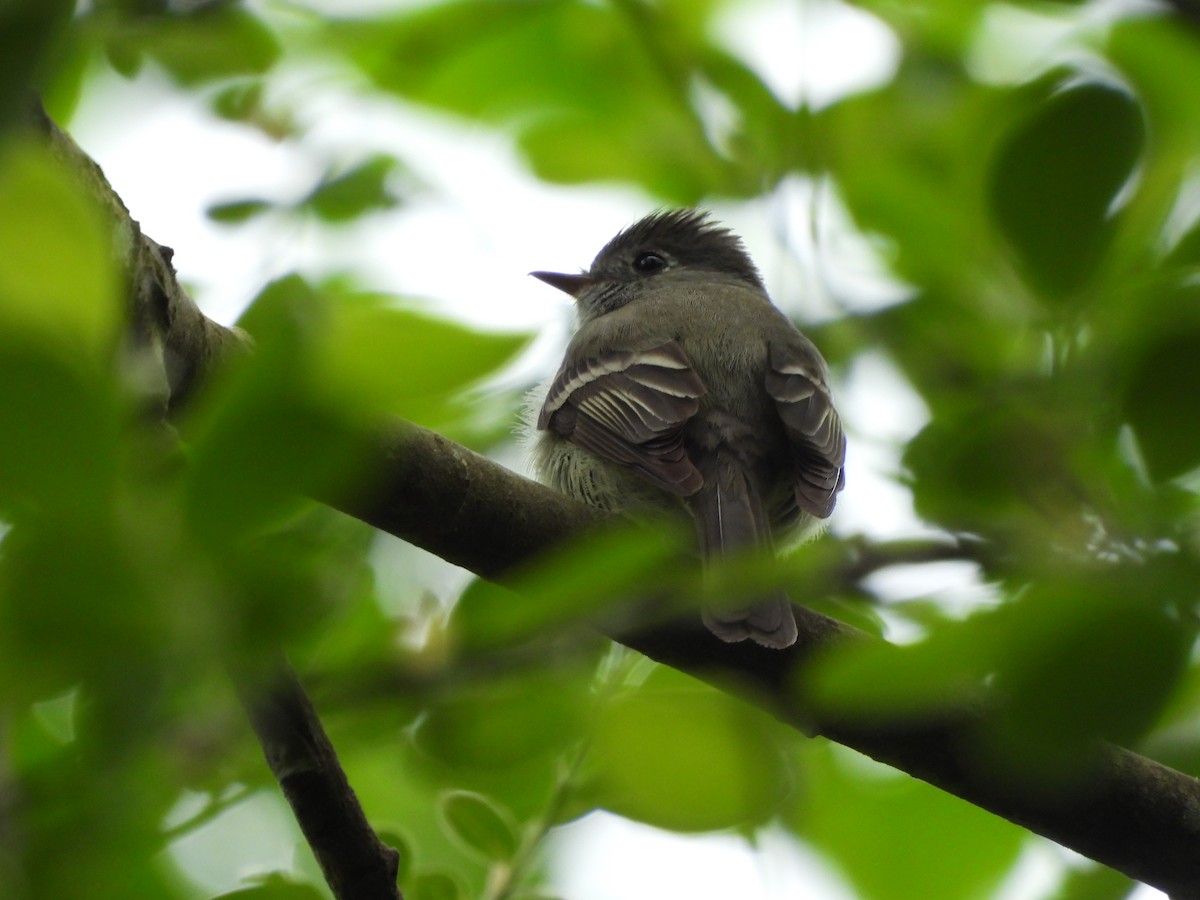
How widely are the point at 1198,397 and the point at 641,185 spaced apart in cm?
158

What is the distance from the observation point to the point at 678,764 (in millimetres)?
1067

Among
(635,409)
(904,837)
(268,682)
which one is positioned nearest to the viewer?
(268,682)

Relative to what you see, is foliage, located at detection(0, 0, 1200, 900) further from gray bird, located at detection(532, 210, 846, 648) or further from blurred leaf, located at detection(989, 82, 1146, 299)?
gray bird, located at detection(532, 210, 846, 648)

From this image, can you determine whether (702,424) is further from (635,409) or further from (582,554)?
(582,554)

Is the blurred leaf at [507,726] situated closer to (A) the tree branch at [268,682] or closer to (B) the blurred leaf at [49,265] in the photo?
(A) the tree branch at [268,682]

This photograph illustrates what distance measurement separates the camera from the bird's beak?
18.9 feet

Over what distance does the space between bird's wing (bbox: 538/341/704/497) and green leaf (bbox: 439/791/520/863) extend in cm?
205

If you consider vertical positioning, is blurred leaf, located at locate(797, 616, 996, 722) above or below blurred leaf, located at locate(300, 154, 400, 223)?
above

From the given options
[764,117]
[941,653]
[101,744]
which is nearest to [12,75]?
[101,744]

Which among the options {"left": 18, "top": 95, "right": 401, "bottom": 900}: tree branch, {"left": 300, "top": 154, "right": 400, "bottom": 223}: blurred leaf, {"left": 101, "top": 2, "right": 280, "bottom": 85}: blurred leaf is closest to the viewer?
{"left": 18, "top": 95, "right": 401, "bottom": 900}: tree branch

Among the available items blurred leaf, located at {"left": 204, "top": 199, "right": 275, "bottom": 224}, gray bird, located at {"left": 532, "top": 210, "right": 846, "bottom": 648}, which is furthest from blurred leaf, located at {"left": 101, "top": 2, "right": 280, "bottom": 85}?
gray bird, located at {"left": 532, "top": 210, "right": 846, "bottom": 648}

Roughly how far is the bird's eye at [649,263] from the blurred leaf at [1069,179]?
496 cm

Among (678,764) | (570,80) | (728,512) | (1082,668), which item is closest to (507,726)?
(678,764)

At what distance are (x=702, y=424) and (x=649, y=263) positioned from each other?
218 cm
